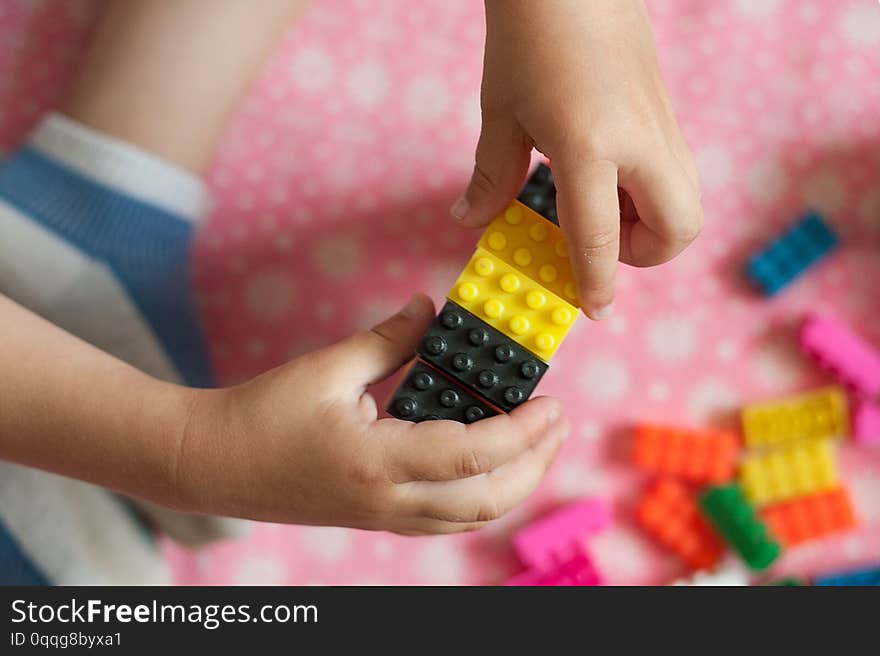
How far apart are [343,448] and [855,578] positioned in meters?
0.50

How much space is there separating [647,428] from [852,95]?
14.6 inches

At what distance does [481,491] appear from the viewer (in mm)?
641

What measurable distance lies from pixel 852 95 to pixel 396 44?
437mm

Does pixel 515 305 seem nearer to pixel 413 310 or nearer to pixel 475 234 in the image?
pixel 413 310

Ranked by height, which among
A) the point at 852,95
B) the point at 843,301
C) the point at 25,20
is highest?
the point at 852,95

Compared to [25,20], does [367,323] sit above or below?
below

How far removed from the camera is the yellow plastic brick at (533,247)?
610 mm

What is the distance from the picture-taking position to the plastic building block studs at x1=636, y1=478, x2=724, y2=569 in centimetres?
81

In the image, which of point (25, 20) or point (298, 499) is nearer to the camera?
point (298, 499)

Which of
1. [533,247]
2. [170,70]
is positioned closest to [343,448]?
[533,247]

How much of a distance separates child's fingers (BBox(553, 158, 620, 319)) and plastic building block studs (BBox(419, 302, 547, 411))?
0.07 metres

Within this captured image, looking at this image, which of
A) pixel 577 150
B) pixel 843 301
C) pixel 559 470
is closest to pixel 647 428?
pixel 559 470
